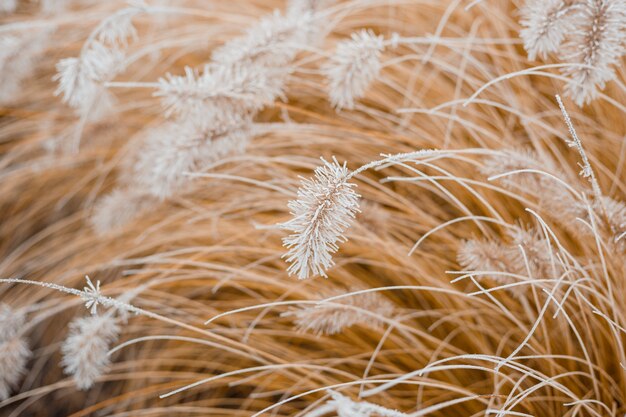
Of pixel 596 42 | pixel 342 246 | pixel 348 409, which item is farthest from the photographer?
pixel 342 246

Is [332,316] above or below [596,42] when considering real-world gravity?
below

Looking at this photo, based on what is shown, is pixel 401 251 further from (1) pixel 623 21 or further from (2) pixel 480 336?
(1) pixel 623 21

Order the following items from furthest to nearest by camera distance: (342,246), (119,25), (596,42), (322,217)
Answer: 1. (342,246)
2. (119,25)
3. (596,42)
4. (322,217)

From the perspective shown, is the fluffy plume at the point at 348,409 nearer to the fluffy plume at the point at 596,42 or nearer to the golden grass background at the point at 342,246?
the golden grass background at the point at 342,246

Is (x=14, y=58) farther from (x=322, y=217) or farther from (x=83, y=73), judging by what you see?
(x=322, y=217)

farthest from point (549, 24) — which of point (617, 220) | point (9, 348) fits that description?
point (9, 348)

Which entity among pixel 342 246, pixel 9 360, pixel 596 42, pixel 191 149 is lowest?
pixel 9 360

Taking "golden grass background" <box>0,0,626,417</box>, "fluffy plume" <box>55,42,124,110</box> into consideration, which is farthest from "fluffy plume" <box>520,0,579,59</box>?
"fluffy plume" <box>55,42,124,110</box>
